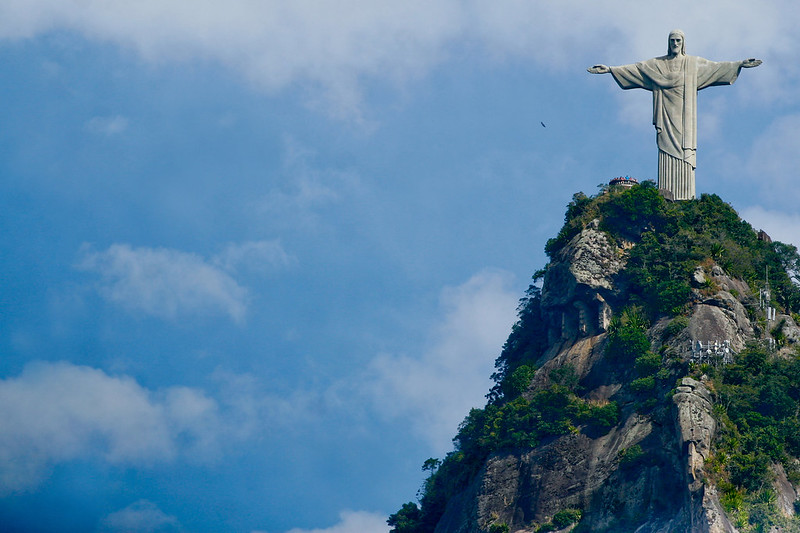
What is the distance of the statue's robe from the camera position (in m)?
61.3

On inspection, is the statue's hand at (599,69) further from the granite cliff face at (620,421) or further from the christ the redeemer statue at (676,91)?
the granite cliff face at (620,421)

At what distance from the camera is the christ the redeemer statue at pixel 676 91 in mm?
61281

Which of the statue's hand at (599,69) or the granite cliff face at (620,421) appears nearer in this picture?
the granite cliff face at (620,421)

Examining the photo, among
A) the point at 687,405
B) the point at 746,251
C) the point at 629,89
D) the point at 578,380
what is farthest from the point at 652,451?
the point at 629,89

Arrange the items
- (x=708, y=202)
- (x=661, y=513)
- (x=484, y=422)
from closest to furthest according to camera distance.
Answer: (x=661, y=513) < (x=484, y=422) < (x=708, y=202)

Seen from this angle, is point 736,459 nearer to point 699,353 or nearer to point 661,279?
point 699,353

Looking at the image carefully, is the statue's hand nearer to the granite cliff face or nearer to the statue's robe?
the statue's robe

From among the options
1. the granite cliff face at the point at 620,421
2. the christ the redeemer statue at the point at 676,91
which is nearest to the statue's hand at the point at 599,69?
the christ the redeemer statue at the point at 676,91

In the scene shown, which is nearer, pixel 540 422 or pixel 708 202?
pixel 540 422

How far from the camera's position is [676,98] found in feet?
203

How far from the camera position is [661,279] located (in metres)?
57.7

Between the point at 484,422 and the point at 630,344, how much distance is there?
613 cm

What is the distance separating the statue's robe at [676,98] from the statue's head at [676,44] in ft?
0.79

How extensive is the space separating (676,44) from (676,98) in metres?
2.29
